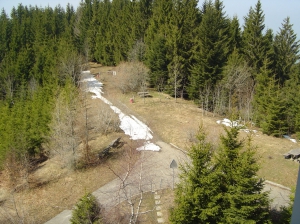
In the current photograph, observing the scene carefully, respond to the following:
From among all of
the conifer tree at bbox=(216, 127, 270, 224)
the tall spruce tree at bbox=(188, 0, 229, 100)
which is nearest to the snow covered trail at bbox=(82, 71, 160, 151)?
the conifer tree at bbox=(216, 127, 270, 224)

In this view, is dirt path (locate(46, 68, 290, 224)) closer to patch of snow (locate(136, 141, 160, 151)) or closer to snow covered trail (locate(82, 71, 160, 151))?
patch of snow (locate(136, 141, 160, 151))

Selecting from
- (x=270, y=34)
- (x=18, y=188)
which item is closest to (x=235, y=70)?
(x=270, y=34)

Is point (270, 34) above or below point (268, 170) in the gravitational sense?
above

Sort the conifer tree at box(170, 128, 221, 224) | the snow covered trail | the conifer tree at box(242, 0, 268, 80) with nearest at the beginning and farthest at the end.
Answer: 1. the conifer tree at box(170, 128, 221, 224)
2. the snow covered trail
3. the conifer tree at box(242, 0, 268, 80)

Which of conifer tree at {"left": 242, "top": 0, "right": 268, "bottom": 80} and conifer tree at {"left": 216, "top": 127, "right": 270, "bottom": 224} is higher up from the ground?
conifer tree at {"left": 242, "top": 0, "right": 268, "bottom": 80}

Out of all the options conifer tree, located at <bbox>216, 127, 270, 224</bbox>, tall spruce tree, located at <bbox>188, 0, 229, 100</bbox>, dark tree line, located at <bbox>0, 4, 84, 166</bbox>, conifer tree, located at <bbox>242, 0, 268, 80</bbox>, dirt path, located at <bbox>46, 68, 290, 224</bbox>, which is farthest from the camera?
conifer tree, located at <bbox>242, 0, 268, 80</bbox>

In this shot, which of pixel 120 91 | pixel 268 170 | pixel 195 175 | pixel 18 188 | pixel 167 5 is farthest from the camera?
pixel 167 5

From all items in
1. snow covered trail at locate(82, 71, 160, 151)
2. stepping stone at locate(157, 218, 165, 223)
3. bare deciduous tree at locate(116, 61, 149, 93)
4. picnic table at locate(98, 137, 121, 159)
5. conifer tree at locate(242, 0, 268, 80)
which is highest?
conifer tree at locate(242, 0, 268, 80)

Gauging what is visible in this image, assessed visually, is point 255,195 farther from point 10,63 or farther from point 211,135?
point 10,63
